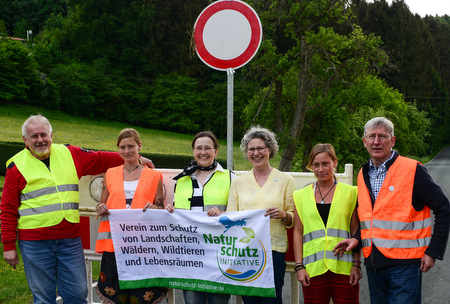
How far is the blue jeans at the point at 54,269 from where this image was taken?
4.40m

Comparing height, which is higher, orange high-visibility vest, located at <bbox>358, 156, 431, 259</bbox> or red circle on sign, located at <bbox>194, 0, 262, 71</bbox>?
red circle on sign, located at <bbox>194, 0, 262, 71</bbox>

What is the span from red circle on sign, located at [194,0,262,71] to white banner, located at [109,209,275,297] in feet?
5.10

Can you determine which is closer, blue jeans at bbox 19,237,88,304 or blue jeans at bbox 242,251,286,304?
blue jeans at bbox 242,251,286,304

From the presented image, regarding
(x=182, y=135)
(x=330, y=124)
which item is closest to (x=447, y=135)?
(x=182, y=135)

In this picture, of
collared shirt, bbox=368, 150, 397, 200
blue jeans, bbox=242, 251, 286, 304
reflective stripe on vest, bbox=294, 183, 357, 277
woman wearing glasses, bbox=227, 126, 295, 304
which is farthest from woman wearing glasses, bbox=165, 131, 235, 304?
collared shirt, bbox=368, 150, 397, 200

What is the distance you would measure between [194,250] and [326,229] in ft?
4.45

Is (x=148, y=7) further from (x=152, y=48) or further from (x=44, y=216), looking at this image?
(x=44, y=216)

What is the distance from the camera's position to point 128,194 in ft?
14.8

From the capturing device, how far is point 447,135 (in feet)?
284

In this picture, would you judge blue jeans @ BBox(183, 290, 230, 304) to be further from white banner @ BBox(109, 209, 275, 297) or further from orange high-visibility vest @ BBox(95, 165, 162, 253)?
orange high-visibility vest @ BBox(95, 165, 162, 253)

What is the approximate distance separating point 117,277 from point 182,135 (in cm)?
5822

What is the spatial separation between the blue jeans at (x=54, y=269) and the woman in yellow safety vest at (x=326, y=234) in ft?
7.32

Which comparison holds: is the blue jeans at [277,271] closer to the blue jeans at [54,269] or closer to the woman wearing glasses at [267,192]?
the woman wearing glasses at [267,192]

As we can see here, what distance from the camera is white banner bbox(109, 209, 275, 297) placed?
4.19m
